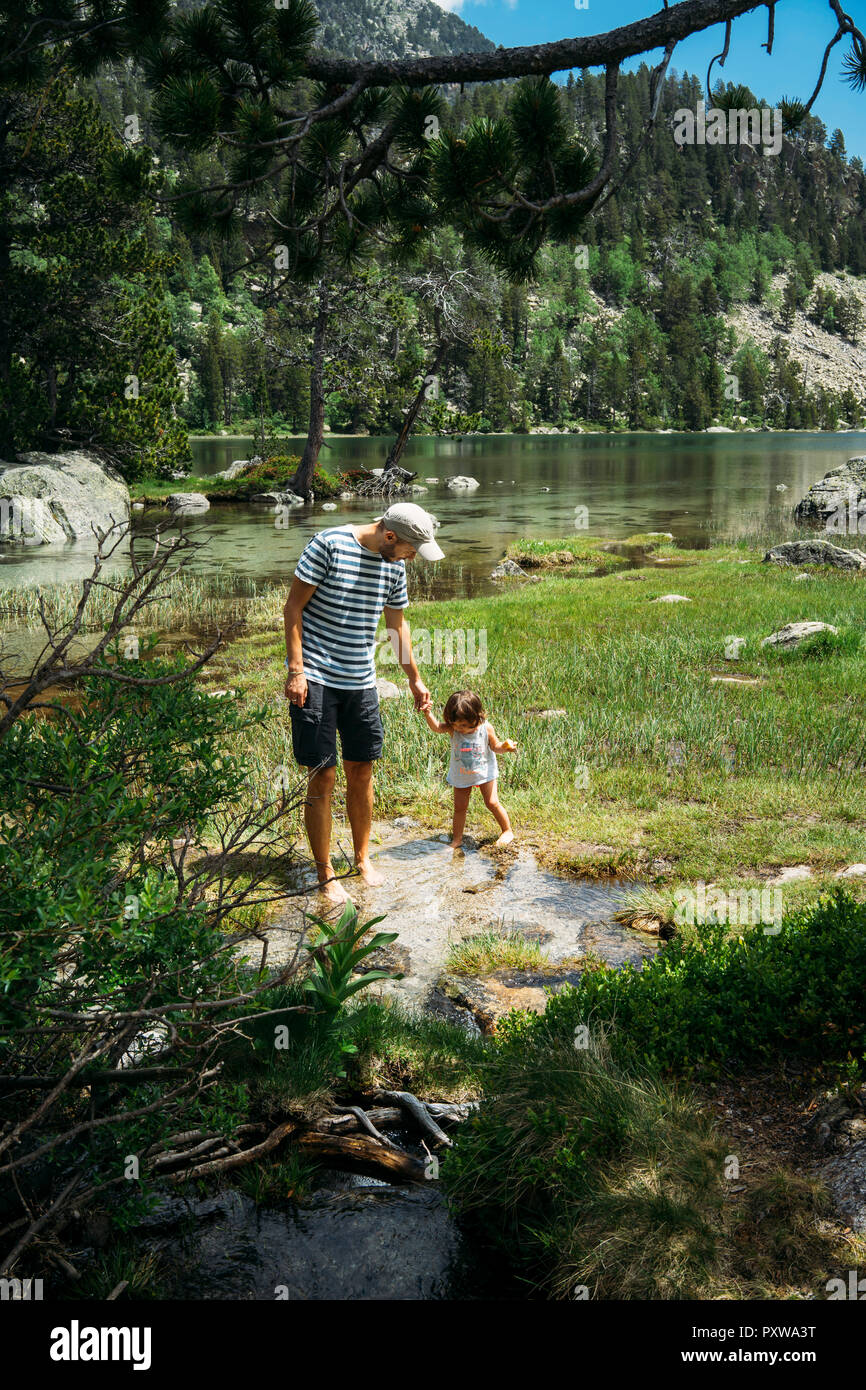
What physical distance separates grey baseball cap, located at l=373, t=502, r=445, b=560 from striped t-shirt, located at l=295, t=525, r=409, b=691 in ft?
0.69

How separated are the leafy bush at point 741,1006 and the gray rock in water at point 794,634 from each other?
10.4 m

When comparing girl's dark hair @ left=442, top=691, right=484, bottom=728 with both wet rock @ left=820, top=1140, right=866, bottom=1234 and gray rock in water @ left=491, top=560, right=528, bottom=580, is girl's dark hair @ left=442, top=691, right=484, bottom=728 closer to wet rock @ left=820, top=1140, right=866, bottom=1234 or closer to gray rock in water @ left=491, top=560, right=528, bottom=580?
wet rock @ left=820, top=1140, right=866, bottom=1234

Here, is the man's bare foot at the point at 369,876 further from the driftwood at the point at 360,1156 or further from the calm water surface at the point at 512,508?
the driftwood at the point at 360,1156

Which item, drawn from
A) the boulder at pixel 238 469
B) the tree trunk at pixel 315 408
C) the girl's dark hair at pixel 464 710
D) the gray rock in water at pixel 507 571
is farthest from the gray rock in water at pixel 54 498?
the girl's dark hair at pixel 464 710

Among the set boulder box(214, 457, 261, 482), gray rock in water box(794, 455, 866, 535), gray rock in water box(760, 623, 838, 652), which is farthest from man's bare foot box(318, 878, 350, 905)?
boulder box(214, 457, 261, 482)

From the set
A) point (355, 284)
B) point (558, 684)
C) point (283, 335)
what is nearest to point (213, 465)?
point (283, 335)

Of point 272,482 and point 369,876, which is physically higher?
point 272,482

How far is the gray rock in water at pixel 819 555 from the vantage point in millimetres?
24062

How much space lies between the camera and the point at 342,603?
6.52m

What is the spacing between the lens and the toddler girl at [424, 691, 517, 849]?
774 cm

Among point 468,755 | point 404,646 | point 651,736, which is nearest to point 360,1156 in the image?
point 404,646

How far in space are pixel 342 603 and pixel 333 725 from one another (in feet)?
2.93

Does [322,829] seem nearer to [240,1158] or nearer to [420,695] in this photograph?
[420,695]

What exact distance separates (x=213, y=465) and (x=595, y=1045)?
222ft
